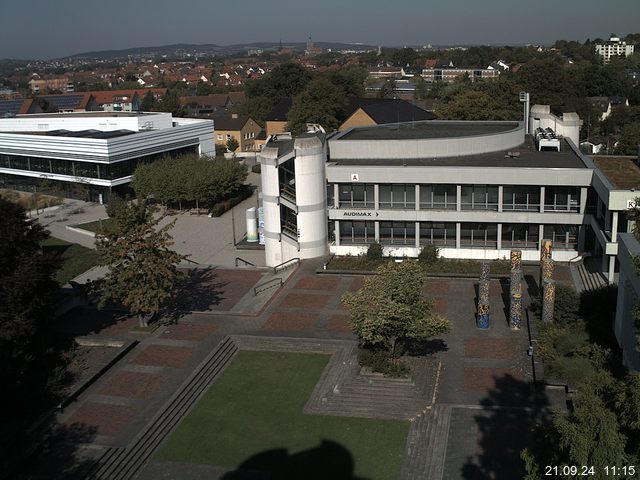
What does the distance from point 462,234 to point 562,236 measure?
5.38 m

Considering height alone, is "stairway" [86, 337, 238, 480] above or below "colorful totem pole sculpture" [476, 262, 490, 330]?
Result: below

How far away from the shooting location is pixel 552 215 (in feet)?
124

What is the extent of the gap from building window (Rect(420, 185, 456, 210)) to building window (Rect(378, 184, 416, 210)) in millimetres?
615

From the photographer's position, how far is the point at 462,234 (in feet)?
129

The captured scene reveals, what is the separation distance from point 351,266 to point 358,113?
45826mm

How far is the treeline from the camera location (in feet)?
181

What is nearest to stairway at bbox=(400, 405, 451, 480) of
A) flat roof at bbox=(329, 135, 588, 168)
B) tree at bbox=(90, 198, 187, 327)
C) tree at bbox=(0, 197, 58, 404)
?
tree at bbox=(90, 198, 187, 327)

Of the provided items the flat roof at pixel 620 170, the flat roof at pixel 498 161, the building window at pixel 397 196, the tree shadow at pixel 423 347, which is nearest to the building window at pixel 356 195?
the building window at pixel 397 196

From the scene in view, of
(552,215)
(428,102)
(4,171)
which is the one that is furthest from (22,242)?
(428,102)

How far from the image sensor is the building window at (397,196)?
39438mm

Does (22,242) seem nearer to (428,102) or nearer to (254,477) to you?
(254,477)

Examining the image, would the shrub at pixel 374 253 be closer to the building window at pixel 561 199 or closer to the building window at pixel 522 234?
the building window at pixel 522 234

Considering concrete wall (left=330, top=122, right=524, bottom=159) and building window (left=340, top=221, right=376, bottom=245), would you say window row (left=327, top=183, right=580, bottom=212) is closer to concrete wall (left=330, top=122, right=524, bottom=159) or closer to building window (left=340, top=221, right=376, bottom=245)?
building window (left=340, top=221, right=376, bottom=245)

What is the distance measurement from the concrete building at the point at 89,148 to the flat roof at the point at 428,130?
2396cm
